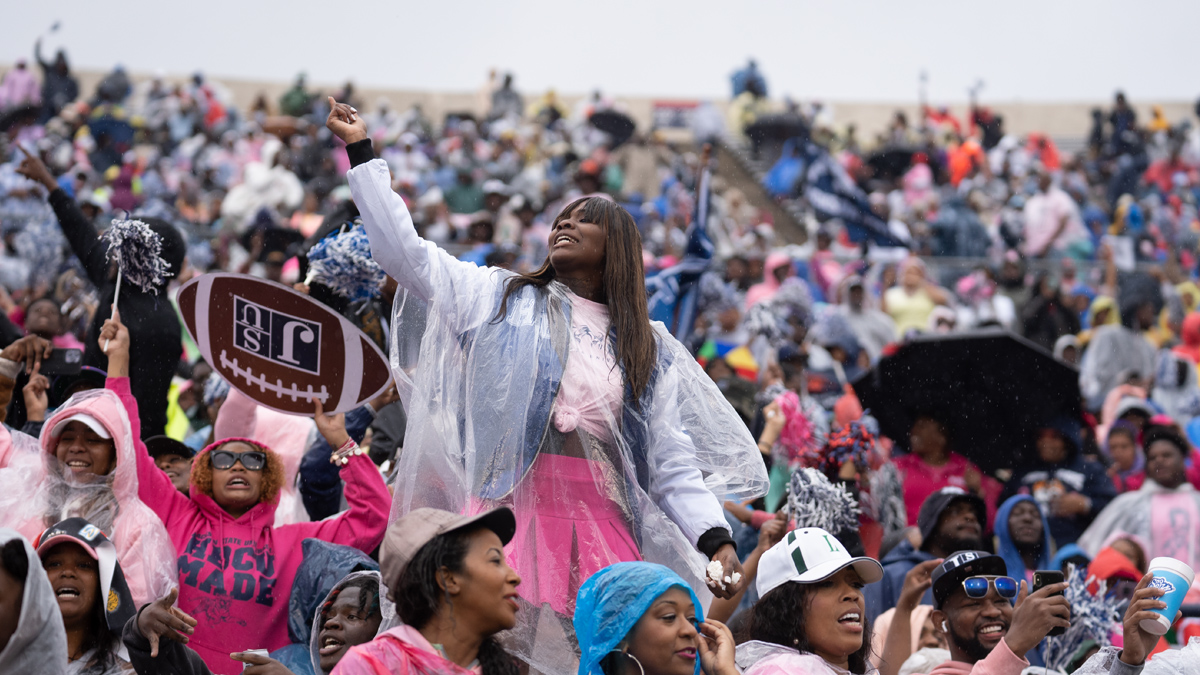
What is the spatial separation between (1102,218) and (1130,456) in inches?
475

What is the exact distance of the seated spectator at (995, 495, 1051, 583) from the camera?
677 centimetres

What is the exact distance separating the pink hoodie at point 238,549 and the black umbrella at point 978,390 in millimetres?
4320

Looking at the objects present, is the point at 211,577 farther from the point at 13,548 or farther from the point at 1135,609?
the point at 1135,609

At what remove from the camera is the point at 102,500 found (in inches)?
191

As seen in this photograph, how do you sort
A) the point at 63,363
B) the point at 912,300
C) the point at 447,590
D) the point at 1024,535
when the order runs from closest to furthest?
the point at 447,590
the point at 63,363
the point at 1024,535
the point at 912,300

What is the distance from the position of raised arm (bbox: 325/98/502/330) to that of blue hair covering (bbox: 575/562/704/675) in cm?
89

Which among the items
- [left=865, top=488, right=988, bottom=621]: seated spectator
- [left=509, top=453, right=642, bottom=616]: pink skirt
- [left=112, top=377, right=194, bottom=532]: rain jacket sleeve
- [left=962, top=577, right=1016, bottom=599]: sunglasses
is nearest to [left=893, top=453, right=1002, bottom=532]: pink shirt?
[left=865, top=488, right=988, bottom=621]: seated spectator

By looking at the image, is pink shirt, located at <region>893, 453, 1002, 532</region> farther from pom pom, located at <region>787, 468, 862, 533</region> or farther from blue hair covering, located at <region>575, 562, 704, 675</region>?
blue hair covering, located at <region>575, 562, 704, 675</region>

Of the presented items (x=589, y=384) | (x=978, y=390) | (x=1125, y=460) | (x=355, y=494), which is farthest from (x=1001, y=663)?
(x=1125, y=460)

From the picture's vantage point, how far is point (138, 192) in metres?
18.0

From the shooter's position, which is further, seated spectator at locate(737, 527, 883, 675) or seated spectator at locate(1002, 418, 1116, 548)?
seated spectator at locate(1002, 418, 1116, 548)

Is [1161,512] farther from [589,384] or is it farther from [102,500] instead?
[102,500]

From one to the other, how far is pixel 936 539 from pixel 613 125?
61.8 ft

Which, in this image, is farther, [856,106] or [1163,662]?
[856,106]
